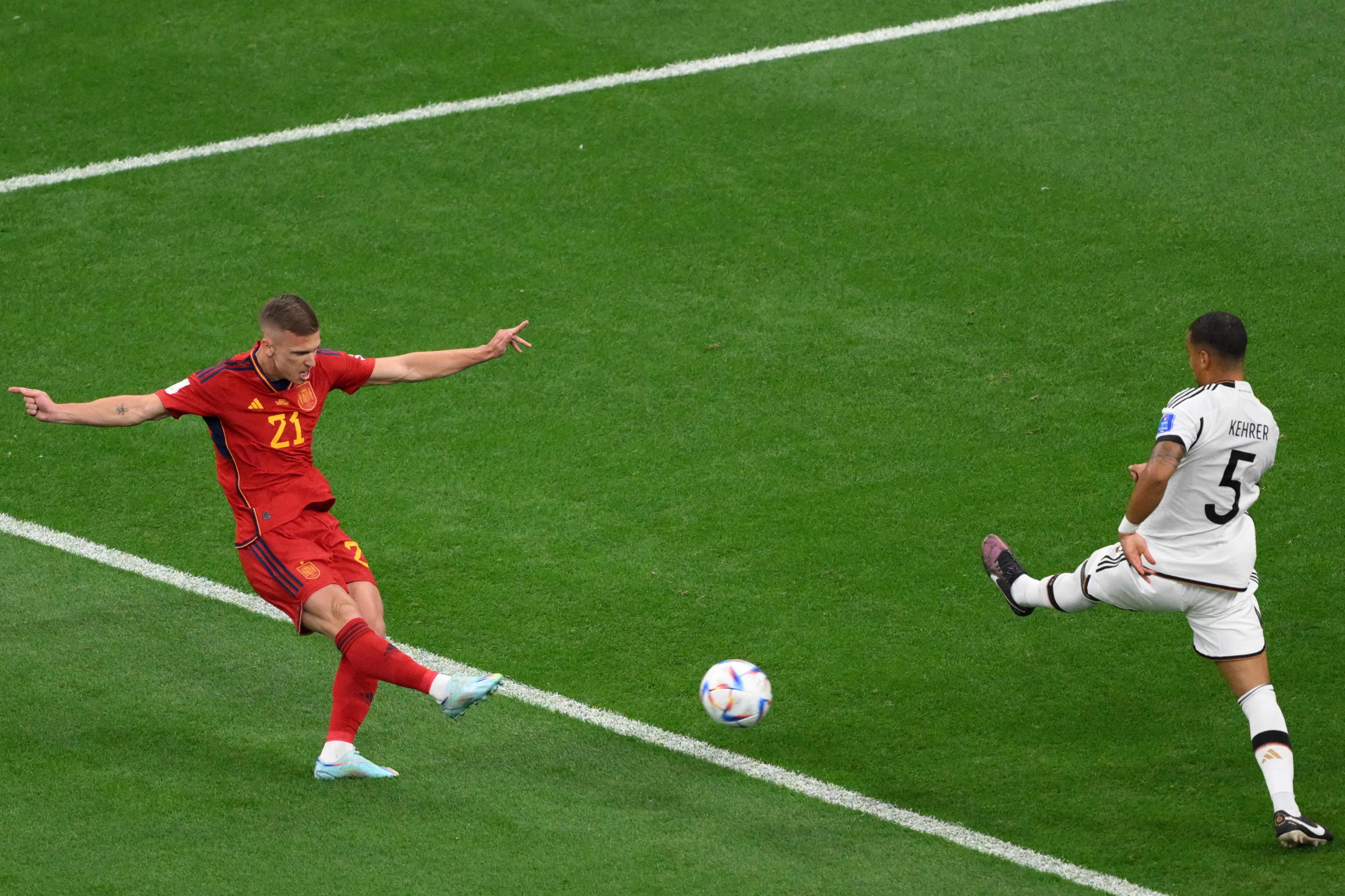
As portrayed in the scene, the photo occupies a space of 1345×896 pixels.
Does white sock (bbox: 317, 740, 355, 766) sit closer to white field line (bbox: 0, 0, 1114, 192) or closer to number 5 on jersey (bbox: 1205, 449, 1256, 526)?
number 5 on jersey (bbox: 1205, 449, 1256, 526)

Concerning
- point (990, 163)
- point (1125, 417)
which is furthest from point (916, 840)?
point (990, 163)

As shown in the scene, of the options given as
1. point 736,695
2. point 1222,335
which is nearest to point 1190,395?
point 1222,335

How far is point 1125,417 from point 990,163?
128 inches

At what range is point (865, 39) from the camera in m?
13.1

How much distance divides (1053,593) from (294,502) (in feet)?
10.8

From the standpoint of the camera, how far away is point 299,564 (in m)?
6.29

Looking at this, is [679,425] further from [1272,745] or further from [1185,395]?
[1272,745]

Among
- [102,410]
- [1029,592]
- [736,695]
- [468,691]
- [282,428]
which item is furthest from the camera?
[1029,592]

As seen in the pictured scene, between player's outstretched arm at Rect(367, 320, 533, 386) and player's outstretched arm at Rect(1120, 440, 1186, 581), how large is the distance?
2.72m

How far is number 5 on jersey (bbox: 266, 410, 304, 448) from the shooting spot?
6426 mm

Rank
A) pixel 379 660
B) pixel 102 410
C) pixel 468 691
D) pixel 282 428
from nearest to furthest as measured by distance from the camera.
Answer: pixel 468 691, pixel 379 660, pixel 102 410, pixel 282 428

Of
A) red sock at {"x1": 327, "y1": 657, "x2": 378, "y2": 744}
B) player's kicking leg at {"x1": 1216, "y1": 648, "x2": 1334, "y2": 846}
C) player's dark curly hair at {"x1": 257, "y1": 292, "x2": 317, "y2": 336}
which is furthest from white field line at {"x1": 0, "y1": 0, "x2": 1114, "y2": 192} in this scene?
player's kicking leg at {"x1": 1216, "y1": 648, "x2": 1334, "y2": 846}

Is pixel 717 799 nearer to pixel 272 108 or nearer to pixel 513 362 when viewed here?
pixel 513 362

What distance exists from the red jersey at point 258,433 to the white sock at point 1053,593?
121 inches
